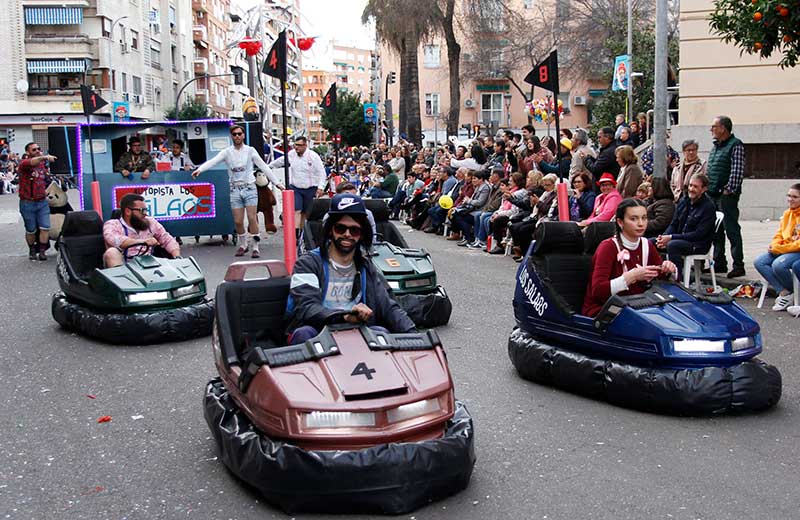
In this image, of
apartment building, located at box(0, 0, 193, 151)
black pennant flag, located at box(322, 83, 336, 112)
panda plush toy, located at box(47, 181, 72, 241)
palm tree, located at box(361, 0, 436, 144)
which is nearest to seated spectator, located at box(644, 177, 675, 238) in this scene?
panda plush toy, located at box(47, 181, 72, 241)

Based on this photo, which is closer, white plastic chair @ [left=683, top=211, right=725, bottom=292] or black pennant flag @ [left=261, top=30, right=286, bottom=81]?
white plastic chair @ [left=683, top=211, right=725, bottom=292]

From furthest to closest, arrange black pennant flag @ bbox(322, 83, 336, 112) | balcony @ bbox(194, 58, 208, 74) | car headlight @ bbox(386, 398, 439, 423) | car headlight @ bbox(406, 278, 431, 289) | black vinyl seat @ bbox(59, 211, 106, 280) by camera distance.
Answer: balcony @ bbox(194, 58, 208, 74) → black pennant flag @ bbox(322, 83, 336, 112) → black vinyl seat @ bbox(59, 211, 106, 280) → car headlight @ bbox(406, 278, 431, 289) → car headlight @ bbox(386, 398, 439, 423)

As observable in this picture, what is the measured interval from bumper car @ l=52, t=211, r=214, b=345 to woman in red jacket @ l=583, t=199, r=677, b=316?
4.05 meters

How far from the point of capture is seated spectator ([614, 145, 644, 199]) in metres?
13.4

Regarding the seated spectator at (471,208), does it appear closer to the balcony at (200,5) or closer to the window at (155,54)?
the window at (155,54)

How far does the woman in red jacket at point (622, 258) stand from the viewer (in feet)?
22.9

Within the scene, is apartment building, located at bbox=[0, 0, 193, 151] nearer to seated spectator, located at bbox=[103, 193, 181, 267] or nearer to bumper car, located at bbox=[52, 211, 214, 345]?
seated spectator, located at bbox=[103, 193, 181, 267]

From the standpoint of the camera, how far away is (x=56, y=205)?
16.4 m

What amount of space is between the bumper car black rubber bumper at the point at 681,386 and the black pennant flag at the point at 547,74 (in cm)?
666

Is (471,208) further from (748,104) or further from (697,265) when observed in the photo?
(697,265)

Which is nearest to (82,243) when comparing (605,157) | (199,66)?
(605,157)

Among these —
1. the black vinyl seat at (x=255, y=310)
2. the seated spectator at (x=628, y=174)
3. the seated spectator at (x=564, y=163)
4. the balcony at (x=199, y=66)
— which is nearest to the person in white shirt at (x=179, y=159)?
the seated spectator at (x=564, y=163)

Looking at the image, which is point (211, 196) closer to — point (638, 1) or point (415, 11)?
point (415, 11)

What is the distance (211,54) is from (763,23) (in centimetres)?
8981
